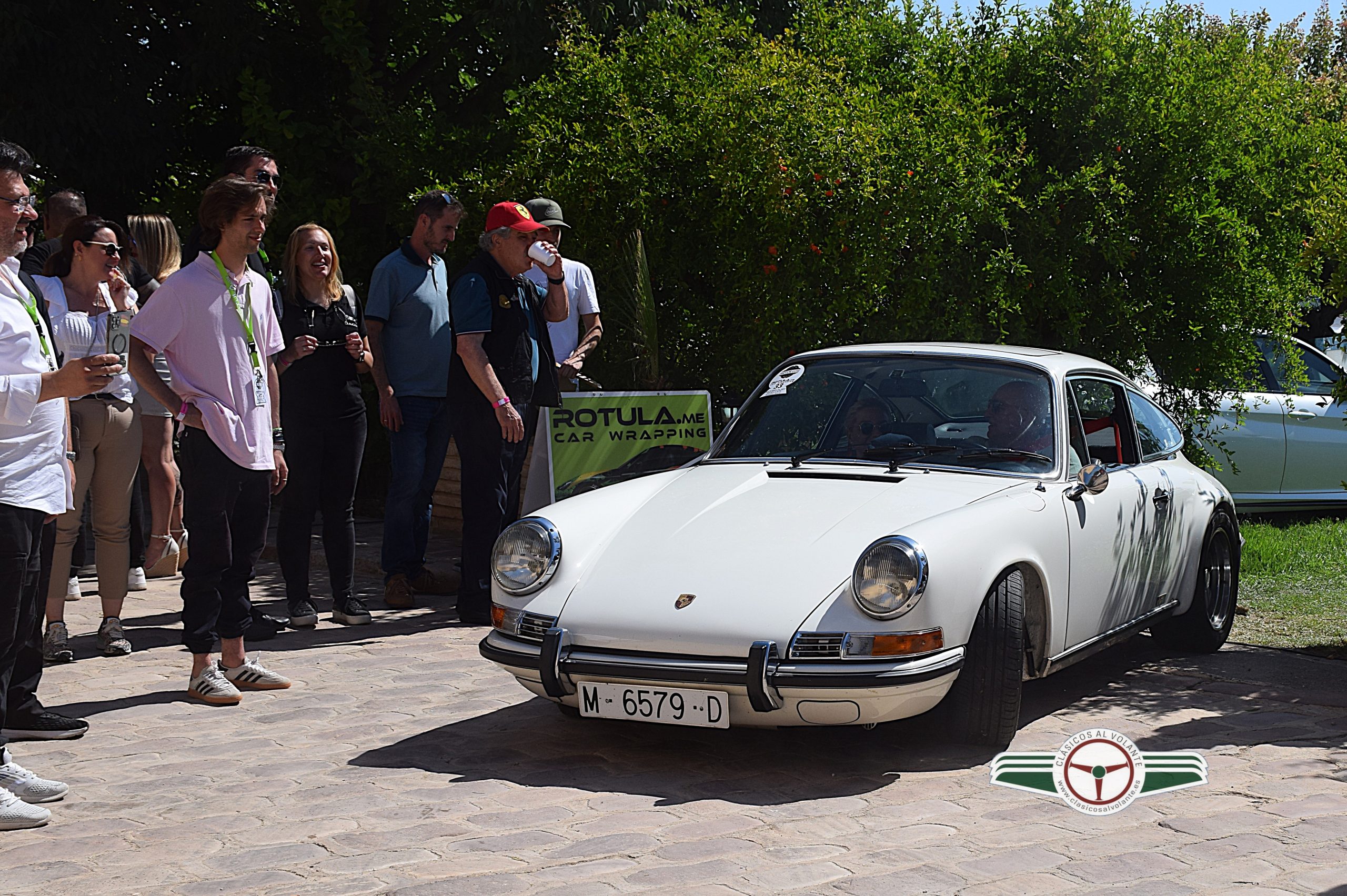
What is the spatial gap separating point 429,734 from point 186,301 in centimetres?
199

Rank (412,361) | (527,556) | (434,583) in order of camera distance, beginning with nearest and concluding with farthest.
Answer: (527,556), (412,361), (434,583)

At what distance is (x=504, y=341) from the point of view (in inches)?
300

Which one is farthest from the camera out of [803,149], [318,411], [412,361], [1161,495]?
[803,149]

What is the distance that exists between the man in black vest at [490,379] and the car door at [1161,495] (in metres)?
3.15

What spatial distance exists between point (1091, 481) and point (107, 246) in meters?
4.38

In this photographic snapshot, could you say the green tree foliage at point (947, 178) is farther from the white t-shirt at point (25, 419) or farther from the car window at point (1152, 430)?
the white t-shirt at point (25, 419)

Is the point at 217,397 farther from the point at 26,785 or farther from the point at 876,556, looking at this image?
the point at 876,556

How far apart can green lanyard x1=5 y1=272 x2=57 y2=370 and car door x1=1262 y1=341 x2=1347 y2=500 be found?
9.61 m

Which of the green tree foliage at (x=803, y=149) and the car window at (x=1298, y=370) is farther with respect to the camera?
the car window at (x=1298, y=370)

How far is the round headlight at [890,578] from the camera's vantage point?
15.4 ft

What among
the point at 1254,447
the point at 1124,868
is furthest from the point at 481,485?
the point at 1254,447

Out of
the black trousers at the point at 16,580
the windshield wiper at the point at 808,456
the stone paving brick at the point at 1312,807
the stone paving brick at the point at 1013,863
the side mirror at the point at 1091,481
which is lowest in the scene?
the stone paving brick at the point at 1013,863

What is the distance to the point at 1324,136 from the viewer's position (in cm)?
1085

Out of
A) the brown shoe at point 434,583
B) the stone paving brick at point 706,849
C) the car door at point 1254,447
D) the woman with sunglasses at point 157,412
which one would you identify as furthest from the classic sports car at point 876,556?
the car door at point 1254,447
